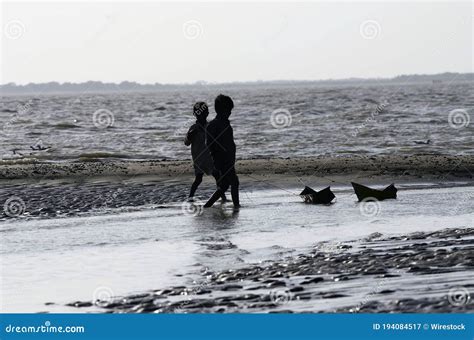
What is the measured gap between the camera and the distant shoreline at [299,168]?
78.2 feet

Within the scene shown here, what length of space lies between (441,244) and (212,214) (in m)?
5.36

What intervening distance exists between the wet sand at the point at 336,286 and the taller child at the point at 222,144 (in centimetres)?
485

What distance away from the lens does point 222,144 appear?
16.5 metres

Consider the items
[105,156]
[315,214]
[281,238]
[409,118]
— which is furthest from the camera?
[409,118]

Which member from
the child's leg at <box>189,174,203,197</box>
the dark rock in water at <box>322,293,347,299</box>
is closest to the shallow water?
the dark rock in water at <box>322,293,347,299</box>

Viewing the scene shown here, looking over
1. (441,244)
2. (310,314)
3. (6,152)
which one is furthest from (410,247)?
(6,152)

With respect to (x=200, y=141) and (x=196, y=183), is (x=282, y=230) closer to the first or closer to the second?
(x=200, y=141)

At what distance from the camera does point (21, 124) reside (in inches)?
2080

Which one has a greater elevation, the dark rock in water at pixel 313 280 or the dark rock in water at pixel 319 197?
the dark rock in water at pixel 313 280

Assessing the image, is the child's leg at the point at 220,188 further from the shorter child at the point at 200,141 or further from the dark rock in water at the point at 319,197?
the dark rock in water at the point at 319,197

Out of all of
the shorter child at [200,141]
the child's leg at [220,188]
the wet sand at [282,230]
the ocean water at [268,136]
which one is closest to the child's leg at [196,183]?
the shorter child at [200,141]

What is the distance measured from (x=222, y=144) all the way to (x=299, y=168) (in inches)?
333

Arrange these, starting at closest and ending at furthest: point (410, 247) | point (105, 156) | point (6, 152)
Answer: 1. point (410, 247)
2. point (105, 156)
3. point (6, 152)

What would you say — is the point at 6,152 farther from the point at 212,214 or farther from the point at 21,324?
the point at 21,324
